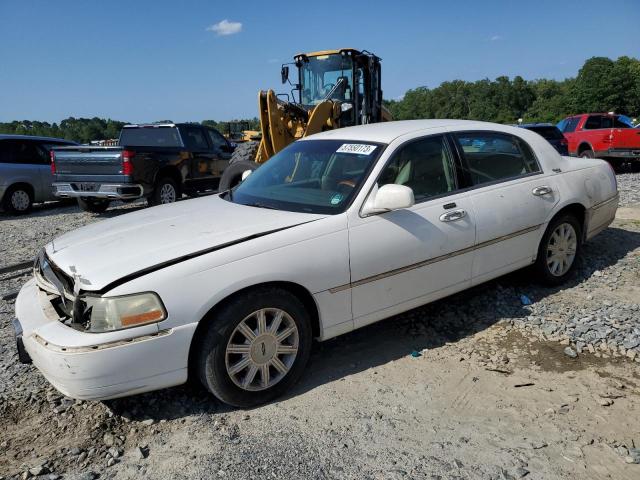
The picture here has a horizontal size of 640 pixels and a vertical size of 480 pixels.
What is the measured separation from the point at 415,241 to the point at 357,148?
33.6 inches

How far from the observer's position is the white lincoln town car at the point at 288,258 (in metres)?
2.85

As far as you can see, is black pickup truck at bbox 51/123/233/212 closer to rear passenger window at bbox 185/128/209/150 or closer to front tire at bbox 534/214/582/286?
rear passenger window at bbox 185/128/209/150

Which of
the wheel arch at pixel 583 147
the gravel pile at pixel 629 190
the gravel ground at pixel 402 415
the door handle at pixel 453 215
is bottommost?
the gravel pile at pixel 629 190

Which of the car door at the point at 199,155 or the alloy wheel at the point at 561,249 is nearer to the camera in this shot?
the alloy wheel at the point at 561,249

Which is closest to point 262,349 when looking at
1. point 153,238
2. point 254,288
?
point 254,288

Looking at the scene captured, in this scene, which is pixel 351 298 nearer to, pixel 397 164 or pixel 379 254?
pixel 379 254

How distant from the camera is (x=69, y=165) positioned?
33.1ft

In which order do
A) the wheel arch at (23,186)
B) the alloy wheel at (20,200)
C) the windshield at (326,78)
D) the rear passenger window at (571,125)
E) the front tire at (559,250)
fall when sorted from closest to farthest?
the front tire at (559,250) < the wheel arch at (23,186) < the alloy wheel at (20,200) < the windshield at (326,78) < the rear passenger window at (571,125)

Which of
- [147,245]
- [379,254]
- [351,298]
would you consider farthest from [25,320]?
[379,254]

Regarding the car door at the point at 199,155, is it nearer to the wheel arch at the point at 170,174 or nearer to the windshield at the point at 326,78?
the wheel arch at the point at 170,174

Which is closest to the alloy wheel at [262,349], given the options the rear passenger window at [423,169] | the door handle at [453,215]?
the rear passenger window at [423,169]

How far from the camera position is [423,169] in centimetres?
407

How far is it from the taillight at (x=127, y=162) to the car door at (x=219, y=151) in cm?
236

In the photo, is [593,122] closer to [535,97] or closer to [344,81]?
[344,81]
